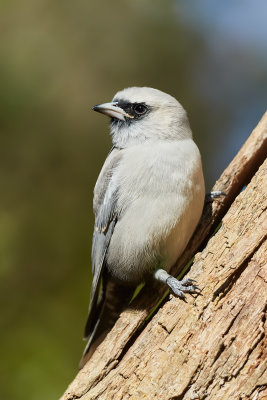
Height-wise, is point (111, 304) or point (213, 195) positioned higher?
point (213, 195)

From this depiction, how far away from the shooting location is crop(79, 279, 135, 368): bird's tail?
4.63m

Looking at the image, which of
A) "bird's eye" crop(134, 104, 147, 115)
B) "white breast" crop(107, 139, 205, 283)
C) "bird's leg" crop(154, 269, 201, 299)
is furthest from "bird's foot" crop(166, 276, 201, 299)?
"bird's eye" crop(134, 104, 147, 115)

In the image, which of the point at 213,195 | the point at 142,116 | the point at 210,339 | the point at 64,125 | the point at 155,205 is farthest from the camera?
the point at 64,125

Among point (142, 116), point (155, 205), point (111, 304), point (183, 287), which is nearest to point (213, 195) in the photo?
point (155, 205)

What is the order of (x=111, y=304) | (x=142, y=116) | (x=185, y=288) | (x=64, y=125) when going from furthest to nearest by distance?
(x=64, y=125)
(x=111, y=304)
(x=142, y=116)
(x=185, y=288)

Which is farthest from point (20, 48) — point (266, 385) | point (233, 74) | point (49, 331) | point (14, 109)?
point (266, 385)

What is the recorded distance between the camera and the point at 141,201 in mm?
4133

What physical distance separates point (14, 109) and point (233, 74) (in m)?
3.37

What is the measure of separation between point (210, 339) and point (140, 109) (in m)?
2.18

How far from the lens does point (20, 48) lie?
6.51 metres

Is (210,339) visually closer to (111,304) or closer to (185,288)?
(185,288)

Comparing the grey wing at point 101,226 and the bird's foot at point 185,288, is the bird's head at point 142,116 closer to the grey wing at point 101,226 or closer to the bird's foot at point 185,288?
the grey wing at point 101,226

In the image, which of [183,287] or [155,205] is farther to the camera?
[155,205]

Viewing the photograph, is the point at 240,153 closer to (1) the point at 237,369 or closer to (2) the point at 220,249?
(2) the point at 220,249
